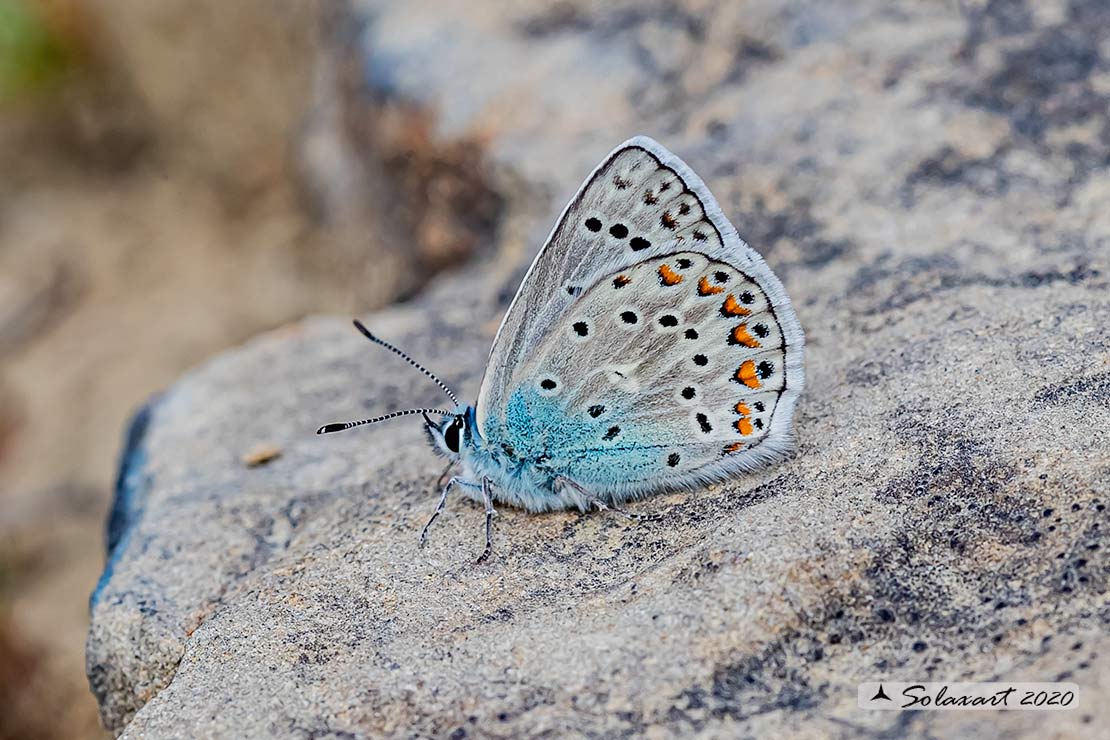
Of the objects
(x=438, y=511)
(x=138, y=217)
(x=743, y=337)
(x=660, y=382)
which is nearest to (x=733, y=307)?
(x=743, y=337)

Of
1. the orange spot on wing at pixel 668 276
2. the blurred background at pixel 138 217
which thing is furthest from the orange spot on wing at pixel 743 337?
the blurred background at pixel 138 217

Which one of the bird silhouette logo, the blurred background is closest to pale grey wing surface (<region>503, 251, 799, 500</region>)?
the bird silhouette logo

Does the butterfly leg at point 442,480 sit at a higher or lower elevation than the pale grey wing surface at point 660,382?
lower

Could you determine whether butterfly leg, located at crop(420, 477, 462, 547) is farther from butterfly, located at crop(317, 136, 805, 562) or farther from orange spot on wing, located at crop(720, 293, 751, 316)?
orange spot on wing, located at crop(720, 293, 751, 316)

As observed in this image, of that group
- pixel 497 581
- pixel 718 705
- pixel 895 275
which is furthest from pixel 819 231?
pixel 718 705

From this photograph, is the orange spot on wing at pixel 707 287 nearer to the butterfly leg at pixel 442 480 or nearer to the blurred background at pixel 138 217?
the butterfly leg at pixel 442 480

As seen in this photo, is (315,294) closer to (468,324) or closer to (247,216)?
(247,216)
